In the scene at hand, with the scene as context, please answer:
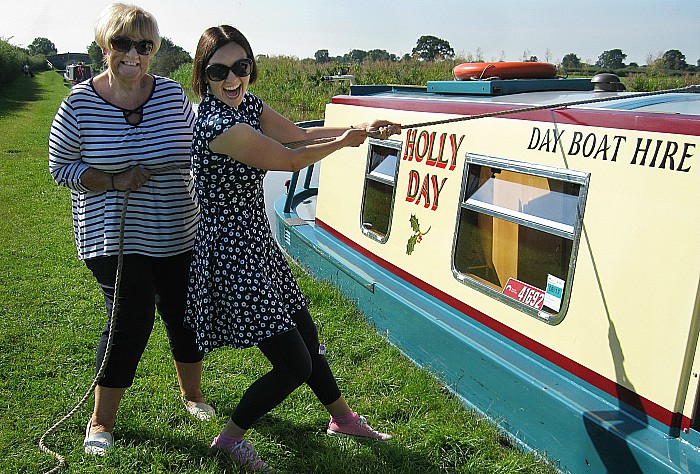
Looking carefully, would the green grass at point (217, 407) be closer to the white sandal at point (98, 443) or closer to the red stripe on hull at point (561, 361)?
the white sandal at point (98, 443)

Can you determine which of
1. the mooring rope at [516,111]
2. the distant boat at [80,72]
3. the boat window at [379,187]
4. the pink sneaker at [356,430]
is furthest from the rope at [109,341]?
the distant boat at [80,72]

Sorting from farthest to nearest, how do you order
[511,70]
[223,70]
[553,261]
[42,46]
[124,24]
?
1. [42,46]
2. [511,70]
3. [553,261]
4. [124,24]
5. [223,70]

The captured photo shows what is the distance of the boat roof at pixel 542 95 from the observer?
283cm

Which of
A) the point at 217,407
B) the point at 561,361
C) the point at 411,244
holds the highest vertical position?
the point at 411,244

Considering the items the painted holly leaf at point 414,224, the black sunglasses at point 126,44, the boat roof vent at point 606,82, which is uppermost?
the black sunglasses at point 126,44

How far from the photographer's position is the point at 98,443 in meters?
2.93

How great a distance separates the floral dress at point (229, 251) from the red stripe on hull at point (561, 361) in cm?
110

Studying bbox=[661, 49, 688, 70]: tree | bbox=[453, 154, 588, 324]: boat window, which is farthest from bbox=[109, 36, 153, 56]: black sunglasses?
bbox=[661, 49, 688, 70]: tree

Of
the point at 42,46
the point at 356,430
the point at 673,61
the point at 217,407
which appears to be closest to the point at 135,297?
the point at 217,407

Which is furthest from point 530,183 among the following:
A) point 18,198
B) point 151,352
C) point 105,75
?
point 18,198

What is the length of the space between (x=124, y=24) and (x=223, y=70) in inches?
18.7

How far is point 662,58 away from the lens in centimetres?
1204

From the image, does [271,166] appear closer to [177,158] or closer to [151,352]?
[177,158]

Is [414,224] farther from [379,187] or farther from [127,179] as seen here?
[127,179]
